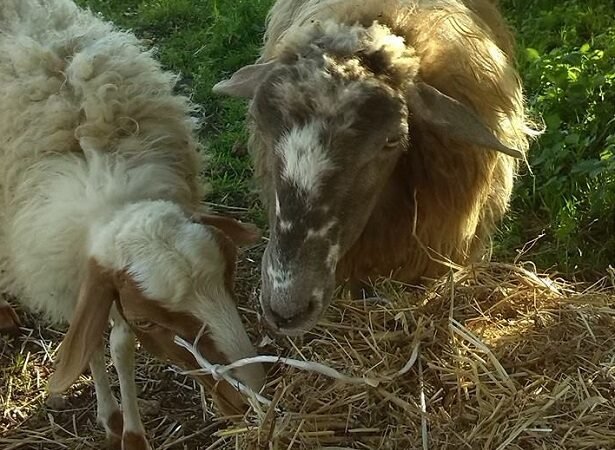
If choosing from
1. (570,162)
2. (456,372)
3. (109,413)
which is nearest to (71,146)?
(109,413)

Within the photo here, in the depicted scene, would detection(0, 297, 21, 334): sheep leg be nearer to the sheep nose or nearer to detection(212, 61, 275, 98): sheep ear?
detection(212, 61, 275, 98): sheep ear

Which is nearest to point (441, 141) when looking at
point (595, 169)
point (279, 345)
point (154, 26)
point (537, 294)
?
point (537, 294)

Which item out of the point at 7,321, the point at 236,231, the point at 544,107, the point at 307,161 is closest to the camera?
the point at 307,161

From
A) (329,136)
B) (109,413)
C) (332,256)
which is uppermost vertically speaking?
(329,136)

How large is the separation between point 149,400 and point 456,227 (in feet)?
5.12

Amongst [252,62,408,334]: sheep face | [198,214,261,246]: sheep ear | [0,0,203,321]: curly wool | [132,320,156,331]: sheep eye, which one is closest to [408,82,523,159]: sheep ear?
[252,62,408,334]: sheep face

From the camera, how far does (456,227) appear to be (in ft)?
11.4

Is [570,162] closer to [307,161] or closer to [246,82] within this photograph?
[246,82]

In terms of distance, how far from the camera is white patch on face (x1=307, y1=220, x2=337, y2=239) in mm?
2766

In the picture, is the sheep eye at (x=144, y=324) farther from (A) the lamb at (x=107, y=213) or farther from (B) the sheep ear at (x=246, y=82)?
(B) the sheep ear at (x=246, y=82)

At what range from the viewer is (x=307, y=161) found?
2723mm

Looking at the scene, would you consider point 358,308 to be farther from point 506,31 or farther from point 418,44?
point 506,31

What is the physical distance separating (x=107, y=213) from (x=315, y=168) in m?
0.75

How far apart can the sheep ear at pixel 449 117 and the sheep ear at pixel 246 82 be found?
57 centimetres
